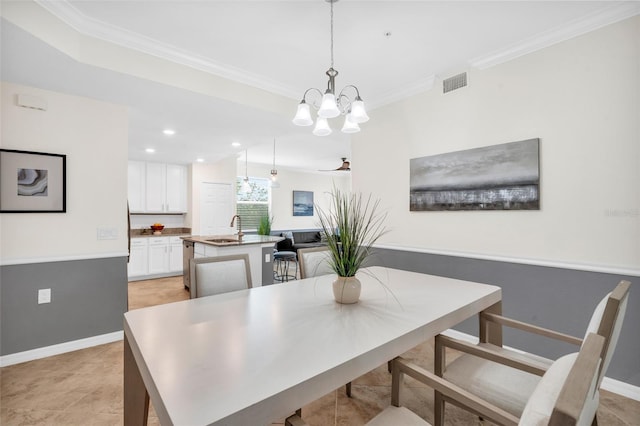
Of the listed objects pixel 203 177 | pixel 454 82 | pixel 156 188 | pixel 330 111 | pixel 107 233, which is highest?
pixel 454 82

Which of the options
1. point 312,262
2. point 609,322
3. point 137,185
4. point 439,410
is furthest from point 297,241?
point 609,322

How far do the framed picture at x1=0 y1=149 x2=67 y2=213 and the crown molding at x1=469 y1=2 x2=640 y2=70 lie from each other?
395cm

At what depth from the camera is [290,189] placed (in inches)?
334

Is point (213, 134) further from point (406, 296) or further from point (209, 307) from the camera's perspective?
point (406, 296)

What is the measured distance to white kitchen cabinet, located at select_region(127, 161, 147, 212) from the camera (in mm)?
5605

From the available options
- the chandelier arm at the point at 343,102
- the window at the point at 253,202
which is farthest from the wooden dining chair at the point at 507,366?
the window at the point at 253,202

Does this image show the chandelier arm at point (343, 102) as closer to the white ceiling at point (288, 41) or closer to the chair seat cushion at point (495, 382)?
the white ceiling at point (288, 41)

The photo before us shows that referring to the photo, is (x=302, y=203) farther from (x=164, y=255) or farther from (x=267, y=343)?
(x=267, y=343)

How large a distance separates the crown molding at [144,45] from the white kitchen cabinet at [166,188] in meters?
3.94

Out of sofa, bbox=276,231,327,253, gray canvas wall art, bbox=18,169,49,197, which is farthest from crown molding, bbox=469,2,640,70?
sofa, bbox=276,231,327,253

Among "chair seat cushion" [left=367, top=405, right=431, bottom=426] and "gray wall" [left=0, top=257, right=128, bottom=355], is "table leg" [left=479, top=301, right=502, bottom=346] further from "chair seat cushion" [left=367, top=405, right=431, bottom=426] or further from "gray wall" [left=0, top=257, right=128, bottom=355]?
"gray wall" [left=0, top=257, right=128, bottom=355]

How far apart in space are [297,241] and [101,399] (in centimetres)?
592

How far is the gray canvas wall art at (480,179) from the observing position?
7.94 feet

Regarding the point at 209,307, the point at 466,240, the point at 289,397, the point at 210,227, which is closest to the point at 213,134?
the point at 210,227
